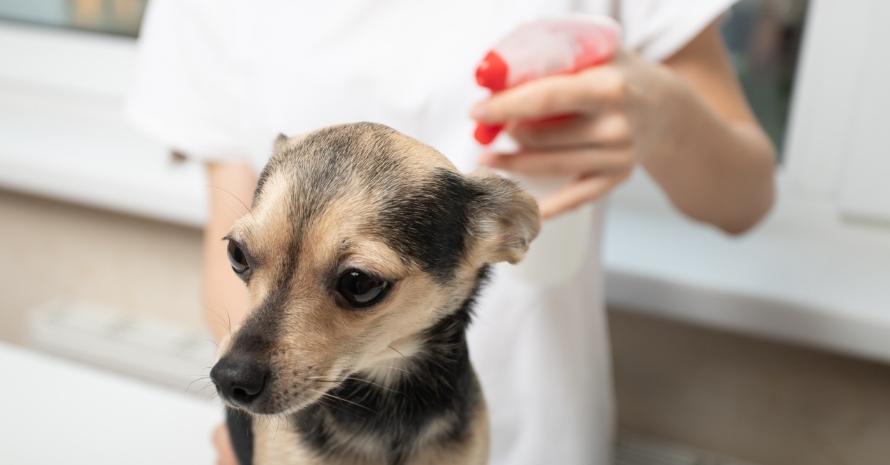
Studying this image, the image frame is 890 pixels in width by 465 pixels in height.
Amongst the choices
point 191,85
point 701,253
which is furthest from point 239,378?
point 701,253

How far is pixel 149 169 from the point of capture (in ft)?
4.02

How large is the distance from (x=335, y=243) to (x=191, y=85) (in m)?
0.47

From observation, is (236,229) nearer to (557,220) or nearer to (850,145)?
(557,220)

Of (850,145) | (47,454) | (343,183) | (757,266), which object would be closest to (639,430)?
(757,266)

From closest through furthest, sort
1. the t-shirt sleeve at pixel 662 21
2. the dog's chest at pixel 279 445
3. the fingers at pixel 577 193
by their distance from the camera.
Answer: the dog's chest at pixel 279 445
the fingers at pixel 577 193
the t-shirt sleeve at pixel 662 21

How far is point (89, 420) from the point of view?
60 centimetres

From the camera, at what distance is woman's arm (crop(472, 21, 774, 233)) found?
1.72ft

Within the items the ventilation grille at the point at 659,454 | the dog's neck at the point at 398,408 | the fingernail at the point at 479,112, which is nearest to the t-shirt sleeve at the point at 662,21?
the fingernail at the point at 479,112

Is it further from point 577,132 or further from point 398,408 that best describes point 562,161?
point 398,408

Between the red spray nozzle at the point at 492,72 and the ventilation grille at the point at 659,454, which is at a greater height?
the red spray nozzle at the point at 492,72

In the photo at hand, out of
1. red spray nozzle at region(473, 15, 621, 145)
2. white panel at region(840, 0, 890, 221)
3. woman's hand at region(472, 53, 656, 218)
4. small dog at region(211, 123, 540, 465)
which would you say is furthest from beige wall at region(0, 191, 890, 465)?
small dog at region(211, 123, 540, 465)

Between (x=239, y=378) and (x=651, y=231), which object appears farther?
(x=651, y=231)

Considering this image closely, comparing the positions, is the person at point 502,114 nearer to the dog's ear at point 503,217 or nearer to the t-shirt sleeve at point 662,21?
the t-shirt sleeve at point 662,21

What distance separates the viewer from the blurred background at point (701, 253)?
1089 millimetres
